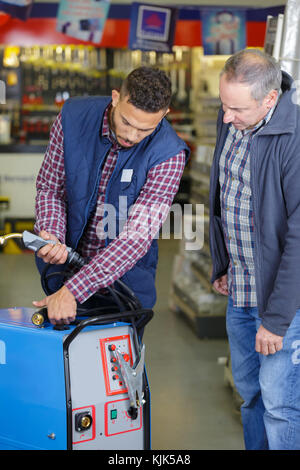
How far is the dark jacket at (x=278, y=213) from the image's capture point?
6.92ft

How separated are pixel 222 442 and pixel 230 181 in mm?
1605

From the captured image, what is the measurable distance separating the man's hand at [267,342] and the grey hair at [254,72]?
2.75 feet

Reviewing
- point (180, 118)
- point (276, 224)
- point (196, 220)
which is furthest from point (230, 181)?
point (180, 118)

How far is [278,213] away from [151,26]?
6.00 m

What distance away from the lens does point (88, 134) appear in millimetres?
2449

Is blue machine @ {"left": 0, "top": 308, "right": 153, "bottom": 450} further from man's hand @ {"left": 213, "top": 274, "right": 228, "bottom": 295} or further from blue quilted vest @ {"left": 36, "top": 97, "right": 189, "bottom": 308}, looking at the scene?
man's hand @ {"left": 213, "top": 274, "right": 228, "bottom": 295}

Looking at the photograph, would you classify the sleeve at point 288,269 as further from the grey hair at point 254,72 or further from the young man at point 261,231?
the grey hair at point 254,72

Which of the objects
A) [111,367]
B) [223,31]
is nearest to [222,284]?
[111,367]

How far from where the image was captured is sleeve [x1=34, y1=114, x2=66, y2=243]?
2.49 meters

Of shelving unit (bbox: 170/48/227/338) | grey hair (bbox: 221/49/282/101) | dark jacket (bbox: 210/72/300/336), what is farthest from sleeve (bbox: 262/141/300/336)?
shelving unit (bbox: 170/48/227/338)

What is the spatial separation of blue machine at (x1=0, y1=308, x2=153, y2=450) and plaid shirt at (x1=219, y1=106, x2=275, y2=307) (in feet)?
1.68

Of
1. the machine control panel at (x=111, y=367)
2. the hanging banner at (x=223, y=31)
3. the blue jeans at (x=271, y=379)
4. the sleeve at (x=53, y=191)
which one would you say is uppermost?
the hanging banner at (x=223, y=31)

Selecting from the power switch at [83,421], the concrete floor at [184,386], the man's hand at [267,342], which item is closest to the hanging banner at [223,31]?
the concrete floor at [184,386]
